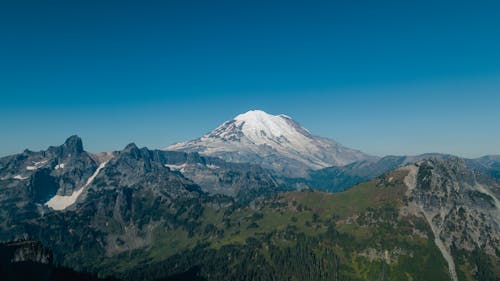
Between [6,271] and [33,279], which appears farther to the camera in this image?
[33,279]

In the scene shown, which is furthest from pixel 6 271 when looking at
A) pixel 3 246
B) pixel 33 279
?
pixel 3 246

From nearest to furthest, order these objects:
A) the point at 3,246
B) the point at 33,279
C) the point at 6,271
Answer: the point at 6,271
the point at 33,279
the point at 3,246

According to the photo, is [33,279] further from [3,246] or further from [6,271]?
[3,246]

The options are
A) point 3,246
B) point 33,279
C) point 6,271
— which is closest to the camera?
point 6,271

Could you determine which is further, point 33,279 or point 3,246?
point 3,246

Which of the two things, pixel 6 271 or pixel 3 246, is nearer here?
pixel 6 271
